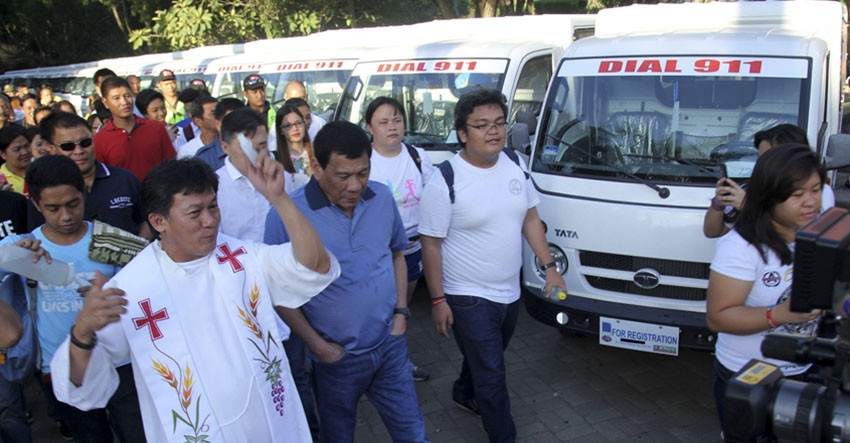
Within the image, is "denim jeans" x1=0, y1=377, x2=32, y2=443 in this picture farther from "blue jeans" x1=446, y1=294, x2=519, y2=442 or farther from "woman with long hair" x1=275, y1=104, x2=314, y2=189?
"woman with long hair" x1=275, y1=104, x2=314, y2=189

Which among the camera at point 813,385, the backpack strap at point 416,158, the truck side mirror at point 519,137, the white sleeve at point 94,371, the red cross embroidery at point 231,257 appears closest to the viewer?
the camera at point 813,385

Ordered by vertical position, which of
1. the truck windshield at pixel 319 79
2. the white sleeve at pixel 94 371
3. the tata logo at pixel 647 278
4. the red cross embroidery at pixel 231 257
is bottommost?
the tata logo at pixel 647 278

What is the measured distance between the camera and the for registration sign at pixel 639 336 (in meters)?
3.92

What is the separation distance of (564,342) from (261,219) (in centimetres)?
268

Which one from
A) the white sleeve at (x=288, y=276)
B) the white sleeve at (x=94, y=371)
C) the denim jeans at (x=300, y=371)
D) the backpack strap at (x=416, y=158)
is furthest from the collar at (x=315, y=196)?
the backpack strap at (x=416, y=158)

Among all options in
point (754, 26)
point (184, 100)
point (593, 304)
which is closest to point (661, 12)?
point (754, 26)

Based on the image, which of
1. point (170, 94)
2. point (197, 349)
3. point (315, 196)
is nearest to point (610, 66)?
point (315, 196)

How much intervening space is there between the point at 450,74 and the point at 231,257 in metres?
4.68

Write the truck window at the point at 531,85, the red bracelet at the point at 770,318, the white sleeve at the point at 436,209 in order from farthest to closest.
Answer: the truck window at the point at 531,85
the white sleeve at the point at 436,209
the red bracelet at the point at 770,318

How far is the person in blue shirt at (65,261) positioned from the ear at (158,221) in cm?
81

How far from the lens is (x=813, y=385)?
59.6 inches

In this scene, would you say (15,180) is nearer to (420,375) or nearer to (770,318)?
(420,375)

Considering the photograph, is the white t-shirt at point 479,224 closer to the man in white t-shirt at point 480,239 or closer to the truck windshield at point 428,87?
the man in white t-shirt at point 480,239

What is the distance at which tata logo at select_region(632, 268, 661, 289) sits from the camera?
13.2 feet
